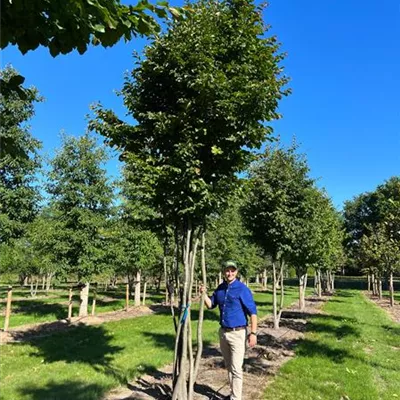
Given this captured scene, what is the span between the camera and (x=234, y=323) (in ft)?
17.3

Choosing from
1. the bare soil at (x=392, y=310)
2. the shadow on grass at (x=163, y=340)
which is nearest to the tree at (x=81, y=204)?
the shadow on grass at (x=163, y=340)

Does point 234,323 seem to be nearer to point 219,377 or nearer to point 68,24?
point 219,377

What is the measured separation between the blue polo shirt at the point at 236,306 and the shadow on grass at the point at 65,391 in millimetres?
2150

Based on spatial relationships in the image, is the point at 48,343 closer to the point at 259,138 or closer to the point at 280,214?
the point at 280,214

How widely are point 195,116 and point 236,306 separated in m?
2.59

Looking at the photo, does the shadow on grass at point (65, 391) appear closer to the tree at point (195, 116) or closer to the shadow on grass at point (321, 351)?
the tree at point (195, 116)

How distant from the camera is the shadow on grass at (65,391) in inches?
220

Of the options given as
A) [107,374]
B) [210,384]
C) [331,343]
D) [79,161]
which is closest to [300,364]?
[210,384]

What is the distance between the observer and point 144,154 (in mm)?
5688

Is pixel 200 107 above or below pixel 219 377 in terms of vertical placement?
above

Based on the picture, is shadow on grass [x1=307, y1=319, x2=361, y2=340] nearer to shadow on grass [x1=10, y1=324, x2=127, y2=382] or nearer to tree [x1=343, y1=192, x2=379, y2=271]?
shadow on grass [x1=10, y1=324, x2=127, y2=382]

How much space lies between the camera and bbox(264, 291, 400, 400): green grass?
20.0 ft

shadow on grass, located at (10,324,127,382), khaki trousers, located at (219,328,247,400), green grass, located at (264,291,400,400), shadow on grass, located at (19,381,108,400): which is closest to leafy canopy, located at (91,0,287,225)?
khaki trousers, located at (219,328,247,400)

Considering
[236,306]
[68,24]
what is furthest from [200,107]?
[68,24]
